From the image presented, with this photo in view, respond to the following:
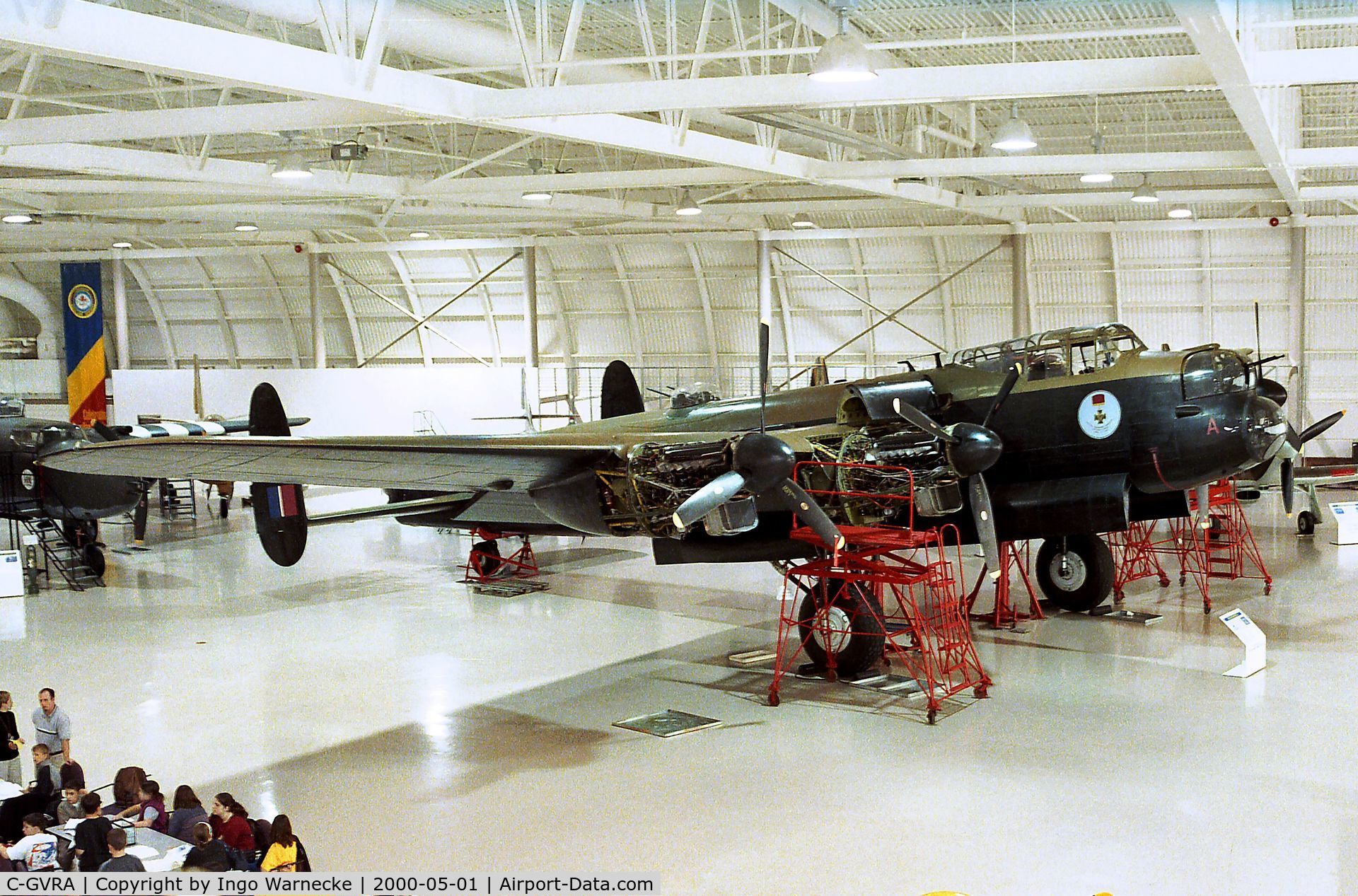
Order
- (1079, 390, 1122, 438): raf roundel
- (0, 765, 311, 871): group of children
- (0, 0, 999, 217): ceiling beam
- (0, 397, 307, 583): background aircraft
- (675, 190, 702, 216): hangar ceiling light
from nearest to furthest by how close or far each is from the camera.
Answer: (0, 765, 311, 871): group of children, (0, 0, 999, 217): ceiling beam, (1079, 390, 1122, 438): raf roundel, (0, 397, 307, 583): background aircraft, (675, 190, 702, 216): hangar ceiling light

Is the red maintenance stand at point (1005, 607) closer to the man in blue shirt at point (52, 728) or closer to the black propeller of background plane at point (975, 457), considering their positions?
the black propeller of background plane at point (975, 457)

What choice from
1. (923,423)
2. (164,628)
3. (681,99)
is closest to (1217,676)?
(923,423)

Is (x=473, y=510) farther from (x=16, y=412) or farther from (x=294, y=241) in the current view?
(x=294, y=241)

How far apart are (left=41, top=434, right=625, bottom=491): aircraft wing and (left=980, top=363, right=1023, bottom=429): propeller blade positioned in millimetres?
5440

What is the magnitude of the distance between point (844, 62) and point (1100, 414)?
607cm

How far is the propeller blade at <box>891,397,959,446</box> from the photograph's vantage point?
13531 millimetres

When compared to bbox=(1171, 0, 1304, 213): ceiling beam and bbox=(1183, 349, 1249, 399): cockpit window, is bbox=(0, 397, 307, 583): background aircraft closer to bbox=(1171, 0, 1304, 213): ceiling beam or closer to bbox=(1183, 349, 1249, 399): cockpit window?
bbox=(1183, 349, 1249, 399): cockpit window

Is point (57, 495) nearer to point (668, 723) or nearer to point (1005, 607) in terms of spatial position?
point (668, 723)

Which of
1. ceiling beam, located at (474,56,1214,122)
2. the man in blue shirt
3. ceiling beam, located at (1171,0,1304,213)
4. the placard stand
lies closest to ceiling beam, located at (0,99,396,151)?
ceiling beam, located at (474,56,1214,122)

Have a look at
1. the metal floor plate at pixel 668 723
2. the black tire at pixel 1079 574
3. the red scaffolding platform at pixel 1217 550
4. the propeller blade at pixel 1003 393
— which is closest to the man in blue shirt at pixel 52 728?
the metal floor plate at pixel 668 723

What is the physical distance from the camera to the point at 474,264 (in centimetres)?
3984

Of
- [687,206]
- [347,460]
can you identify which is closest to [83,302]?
[687,206]

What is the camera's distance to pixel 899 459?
14.4m

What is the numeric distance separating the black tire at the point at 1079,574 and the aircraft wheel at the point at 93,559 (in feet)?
55.4
